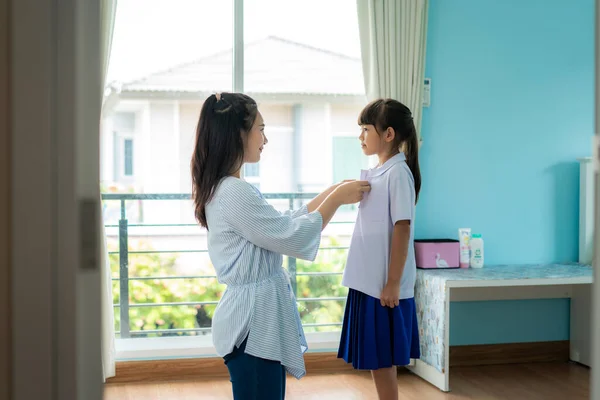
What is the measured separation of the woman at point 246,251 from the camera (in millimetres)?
1653

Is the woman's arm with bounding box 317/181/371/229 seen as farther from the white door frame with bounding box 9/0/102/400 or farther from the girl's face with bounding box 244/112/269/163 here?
the white door frame with bounding box 9/0/102/400

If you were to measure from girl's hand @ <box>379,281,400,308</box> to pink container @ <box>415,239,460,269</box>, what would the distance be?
1.16 m

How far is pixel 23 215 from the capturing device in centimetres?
83

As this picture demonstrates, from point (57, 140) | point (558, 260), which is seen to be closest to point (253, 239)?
point (57, 140)

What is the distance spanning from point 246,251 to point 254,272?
0.18 ft

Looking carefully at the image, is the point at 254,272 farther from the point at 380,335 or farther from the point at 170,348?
the point at 170,348

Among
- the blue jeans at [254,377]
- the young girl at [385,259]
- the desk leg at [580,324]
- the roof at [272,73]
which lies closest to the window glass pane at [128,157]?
the roof at [272,73]

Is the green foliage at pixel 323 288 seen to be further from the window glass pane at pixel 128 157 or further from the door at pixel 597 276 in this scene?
the door at pixel 597 276

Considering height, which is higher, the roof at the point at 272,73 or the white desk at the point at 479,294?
the roof at the point at 272,73

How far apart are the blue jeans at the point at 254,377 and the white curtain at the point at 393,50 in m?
2.11

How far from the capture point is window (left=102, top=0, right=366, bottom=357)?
11.2 ft

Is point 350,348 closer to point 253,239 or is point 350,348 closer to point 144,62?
point 253,239

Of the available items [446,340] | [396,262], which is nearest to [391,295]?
[396,262]

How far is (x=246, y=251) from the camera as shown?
5.54 feet
